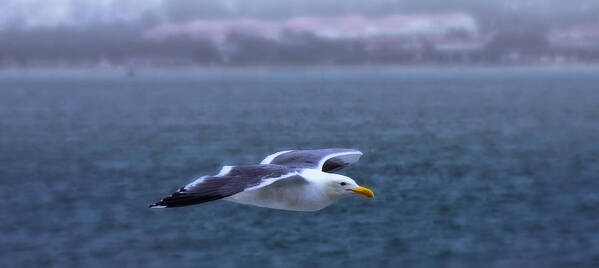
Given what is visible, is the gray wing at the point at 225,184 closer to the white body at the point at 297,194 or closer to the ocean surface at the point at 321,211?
the white body at the point at 297,194

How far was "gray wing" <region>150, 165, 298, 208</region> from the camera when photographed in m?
10.9

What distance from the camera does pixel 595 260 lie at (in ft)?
108

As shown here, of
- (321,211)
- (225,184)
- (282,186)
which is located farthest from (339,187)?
(321,211)

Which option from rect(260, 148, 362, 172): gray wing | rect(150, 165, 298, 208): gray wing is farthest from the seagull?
rect(260, 148, 362, 172): gray wing

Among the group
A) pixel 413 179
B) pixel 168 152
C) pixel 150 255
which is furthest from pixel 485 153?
pixel 150 255

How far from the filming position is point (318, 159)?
15047mm

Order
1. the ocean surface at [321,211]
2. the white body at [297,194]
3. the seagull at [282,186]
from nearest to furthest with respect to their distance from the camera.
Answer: the seagull at [282,186]
the white body at [297,194]
the ocean surface at [321,211]

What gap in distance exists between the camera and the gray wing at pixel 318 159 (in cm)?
1483

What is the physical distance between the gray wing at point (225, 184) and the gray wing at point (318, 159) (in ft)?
6.89

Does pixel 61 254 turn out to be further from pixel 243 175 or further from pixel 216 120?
pixel 216 120

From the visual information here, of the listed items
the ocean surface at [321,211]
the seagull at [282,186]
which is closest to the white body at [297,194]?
the seagull at [282,186]

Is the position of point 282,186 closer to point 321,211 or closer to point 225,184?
point 225,184

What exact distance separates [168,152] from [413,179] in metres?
26.2

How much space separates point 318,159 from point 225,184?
3614 millimetres
